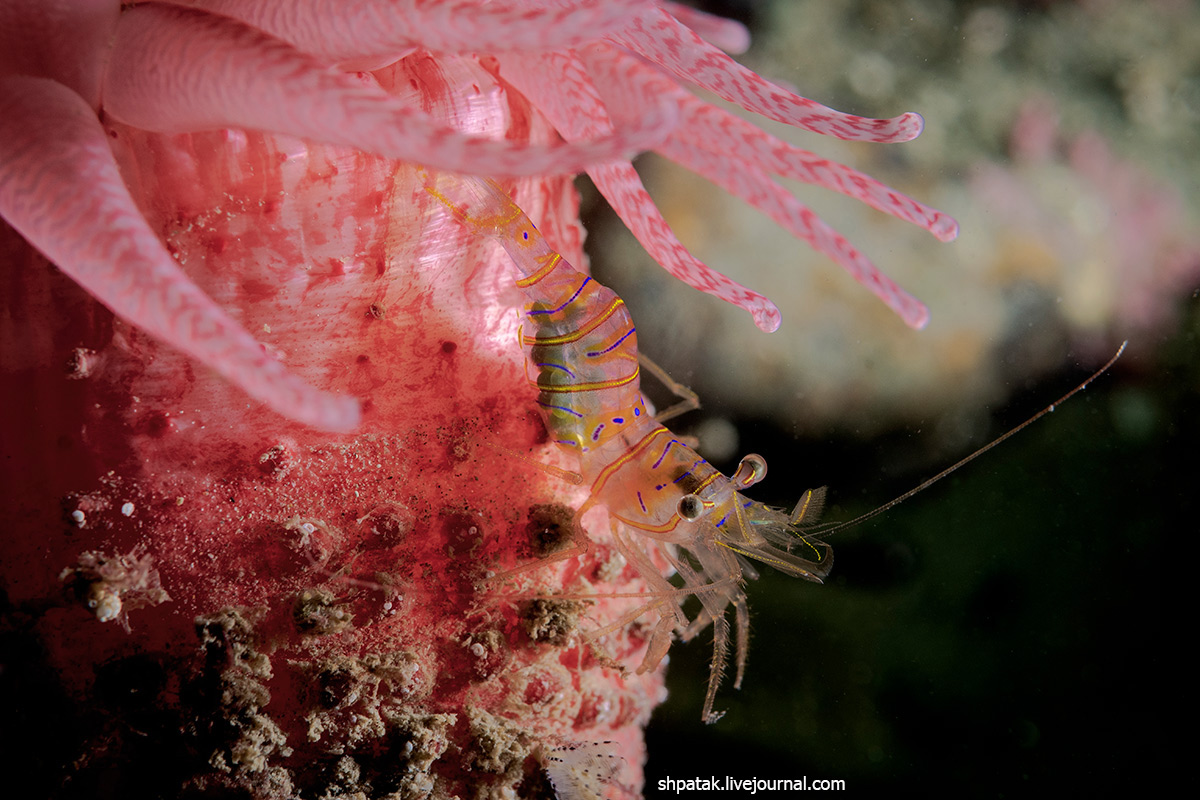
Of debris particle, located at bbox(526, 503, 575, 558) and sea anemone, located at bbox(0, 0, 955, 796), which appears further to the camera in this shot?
debris particle, located at bbox(526, 503, 575, 558)

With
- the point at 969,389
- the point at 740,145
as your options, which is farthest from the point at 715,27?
the point at 969,389

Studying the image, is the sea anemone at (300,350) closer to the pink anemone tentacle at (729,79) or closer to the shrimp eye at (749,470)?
the pink anemone tentacle at (729,79)

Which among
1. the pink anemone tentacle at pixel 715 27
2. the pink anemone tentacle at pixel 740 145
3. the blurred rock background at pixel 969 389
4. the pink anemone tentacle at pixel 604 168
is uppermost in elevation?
the pink anemone tentacle at pixel 715 27

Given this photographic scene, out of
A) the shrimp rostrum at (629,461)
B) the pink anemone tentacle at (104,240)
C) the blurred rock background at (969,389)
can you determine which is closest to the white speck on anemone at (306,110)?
the pink anemone tentacle at (104,240)

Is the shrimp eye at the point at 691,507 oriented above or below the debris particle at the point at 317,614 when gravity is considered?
below

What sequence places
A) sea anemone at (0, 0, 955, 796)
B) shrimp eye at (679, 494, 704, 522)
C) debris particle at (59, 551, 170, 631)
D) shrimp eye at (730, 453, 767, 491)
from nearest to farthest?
1. sea anemone at (0, 0, 955, 796)
2. debris particle at (59, 551, 170, 631)
3. shrimp eye at (679, 494, 704, 522)
4. shrimp eye at (730, 453, 767, 491)

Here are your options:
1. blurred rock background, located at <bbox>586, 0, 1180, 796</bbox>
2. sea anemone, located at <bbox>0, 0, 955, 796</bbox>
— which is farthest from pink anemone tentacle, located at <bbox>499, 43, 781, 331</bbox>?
blurred rock background, located at <bbox>586, 0, 1180, 796</bbox>

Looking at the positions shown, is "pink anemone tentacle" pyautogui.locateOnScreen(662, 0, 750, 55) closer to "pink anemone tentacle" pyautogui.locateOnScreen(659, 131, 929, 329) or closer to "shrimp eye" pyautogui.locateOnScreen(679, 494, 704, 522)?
"pink anemone tentacle" pyautogui.locateOnScreen(659, 131, 929, 329)

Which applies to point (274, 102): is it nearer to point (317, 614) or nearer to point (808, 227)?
point (808, 227)
